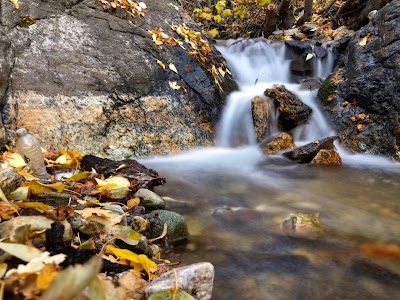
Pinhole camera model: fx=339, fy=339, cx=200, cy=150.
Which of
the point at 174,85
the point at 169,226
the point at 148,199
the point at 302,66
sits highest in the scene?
the point at 302,66

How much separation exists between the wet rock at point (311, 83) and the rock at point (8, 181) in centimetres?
627

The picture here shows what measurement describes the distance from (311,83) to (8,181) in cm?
672

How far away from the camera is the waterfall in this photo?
5.94 meters

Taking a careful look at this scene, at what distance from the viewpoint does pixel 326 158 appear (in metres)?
5.02

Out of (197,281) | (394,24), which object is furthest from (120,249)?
(394,24)

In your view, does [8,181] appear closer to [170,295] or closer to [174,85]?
[170,295]

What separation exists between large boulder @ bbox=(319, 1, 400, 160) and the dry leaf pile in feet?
13.3

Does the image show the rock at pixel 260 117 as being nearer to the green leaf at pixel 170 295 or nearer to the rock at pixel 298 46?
the rock at pixel 298 46

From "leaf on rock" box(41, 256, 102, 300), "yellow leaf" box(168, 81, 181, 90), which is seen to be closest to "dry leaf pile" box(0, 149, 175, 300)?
"leaf on rock" box(41, 256, 102, 300)

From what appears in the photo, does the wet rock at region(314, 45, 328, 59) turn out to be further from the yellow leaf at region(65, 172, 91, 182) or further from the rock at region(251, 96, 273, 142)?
the yellow leaf at region(65, 172, 91, 182)

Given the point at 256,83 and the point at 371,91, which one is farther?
the point at 256,83

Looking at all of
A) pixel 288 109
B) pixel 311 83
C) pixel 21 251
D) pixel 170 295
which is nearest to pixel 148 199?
pixel 170 295

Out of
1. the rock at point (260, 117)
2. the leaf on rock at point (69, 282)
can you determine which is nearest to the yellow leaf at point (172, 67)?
the rock at point (260, 117)

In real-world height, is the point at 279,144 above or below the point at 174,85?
below
